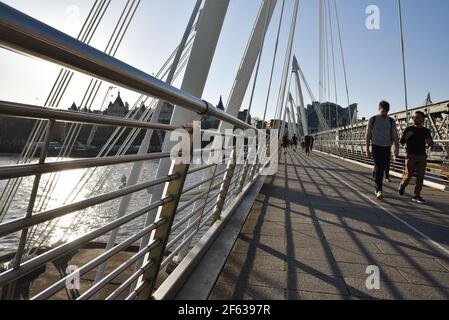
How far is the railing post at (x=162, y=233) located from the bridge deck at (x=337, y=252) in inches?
14.1

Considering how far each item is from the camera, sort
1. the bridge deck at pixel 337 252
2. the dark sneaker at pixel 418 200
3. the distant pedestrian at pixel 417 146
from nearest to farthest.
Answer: the bridge deck at pixel 337 252 → the dark sneaker at pixel 418 200 → the distant pedestrian at pixel 417 146

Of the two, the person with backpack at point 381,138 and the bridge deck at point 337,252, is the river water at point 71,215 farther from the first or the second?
the person with backpack at point 381,138

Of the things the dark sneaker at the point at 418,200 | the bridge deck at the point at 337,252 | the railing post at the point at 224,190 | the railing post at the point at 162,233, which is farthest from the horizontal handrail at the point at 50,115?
the dark sneaker at the point at 418,200

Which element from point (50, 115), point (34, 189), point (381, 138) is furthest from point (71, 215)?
point (381, 138)

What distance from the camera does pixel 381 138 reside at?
568cm

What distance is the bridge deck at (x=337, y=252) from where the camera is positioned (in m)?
2.12

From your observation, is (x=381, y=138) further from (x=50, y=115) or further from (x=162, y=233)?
(x=50, y=115)

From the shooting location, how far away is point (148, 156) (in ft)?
5.20

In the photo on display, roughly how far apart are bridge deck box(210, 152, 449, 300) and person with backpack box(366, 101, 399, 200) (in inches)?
23.4
